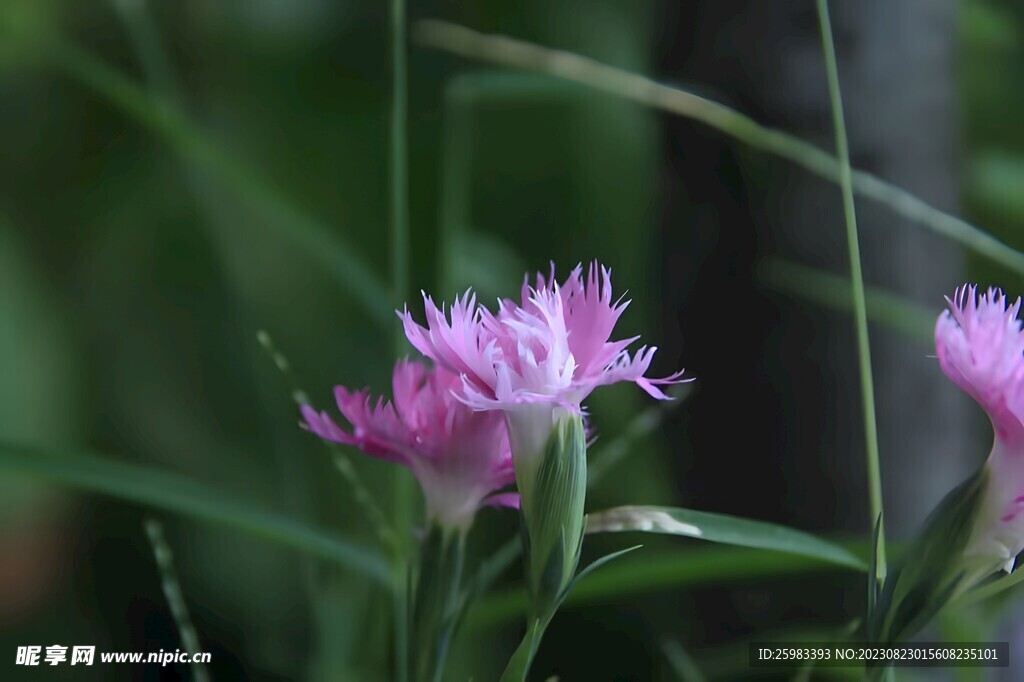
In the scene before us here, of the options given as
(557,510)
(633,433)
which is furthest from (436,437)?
(633,433)

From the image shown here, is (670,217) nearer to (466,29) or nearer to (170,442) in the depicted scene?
(466,29)

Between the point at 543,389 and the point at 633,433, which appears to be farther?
the point at 633,433

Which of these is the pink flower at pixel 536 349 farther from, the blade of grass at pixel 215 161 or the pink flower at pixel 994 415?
the blade of grass at pixel 215 161

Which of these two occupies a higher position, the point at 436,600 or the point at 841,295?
the point at 841,295

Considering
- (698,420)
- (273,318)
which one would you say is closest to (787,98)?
(698,420)

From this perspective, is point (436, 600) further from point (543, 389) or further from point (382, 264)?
point (382, 264)

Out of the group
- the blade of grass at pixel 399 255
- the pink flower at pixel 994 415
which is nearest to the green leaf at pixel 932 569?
the pink flower at pixel 994 415
